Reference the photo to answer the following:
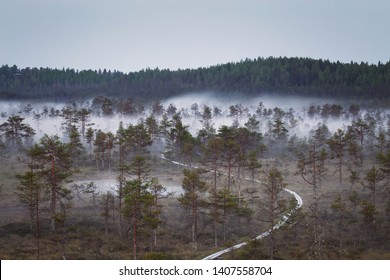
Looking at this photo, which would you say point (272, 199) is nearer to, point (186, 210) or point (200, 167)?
point (186, 210)

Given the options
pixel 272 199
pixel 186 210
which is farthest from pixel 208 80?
pixel 272 199

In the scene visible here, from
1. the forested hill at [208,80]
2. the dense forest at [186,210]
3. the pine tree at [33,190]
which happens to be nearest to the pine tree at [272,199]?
the dense forest at [186,210]

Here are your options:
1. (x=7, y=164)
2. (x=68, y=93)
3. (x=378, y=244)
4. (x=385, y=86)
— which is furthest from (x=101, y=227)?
(x=68, y=93)

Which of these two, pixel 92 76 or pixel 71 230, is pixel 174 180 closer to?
pixel 71 230

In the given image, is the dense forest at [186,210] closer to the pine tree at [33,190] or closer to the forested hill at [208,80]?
the pine tree at [33,190]

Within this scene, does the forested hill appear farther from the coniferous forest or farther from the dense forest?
the dense forest
